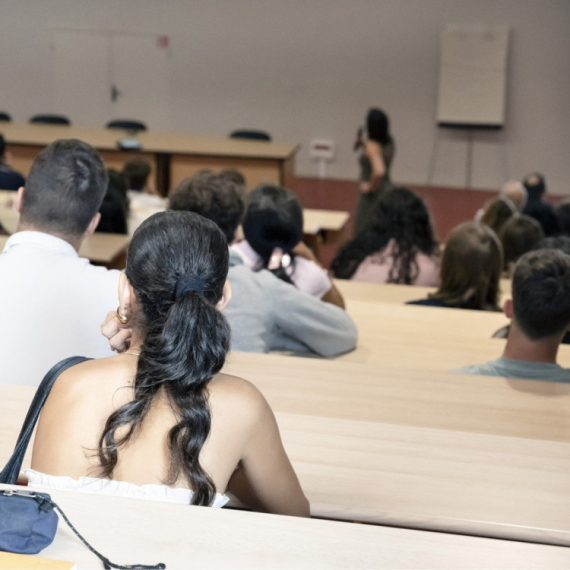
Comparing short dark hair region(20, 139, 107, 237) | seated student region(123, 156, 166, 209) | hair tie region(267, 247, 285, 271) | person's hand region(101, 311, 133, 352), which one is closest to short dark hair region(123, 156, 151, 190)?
seated student region(123, 156, 166, 209)

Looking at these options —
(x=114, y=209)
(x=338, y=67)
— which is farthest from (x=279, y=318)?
(x=338, y=67)

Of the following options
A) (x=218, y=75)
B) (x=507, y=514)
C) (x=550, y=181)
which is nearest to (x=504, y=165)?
(x=550, y=181)

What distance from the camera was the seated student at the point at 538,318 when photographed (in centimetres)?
249

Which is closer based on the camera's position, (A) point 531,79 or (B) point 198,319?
(B) point 198,319

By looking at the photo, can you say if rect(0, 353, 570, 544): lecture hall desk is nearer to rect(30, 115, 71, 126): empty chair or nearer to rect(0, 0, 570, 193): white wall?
rect(30, 115, 71, 126): empty chair

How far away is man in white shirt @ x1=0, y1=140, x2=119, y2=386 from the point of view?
2.31 metres

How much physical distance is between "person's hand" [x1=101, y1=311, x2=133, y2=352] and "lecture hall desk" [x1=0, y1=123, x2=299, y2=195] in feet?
21.0

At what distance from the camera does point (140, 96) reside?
36.9ft

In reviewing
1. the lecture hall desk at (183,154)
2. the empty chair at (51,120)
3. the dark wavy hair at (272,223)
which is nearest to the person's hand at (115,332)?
the dark wavy hair at (272,223)

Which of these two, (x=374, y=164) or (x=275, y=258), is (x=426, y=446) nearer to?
(x=275, y=258)

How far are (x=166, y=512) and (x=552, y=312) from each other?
1566mm

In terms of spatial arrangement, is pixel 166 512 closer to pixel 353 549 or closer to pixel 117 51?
pixel 353 549

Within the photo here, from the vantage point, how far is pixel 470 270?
12.0 ft

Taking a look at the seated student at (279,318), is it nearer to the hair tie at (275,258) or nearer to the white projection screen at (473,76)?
the hair tie at (275,258)
